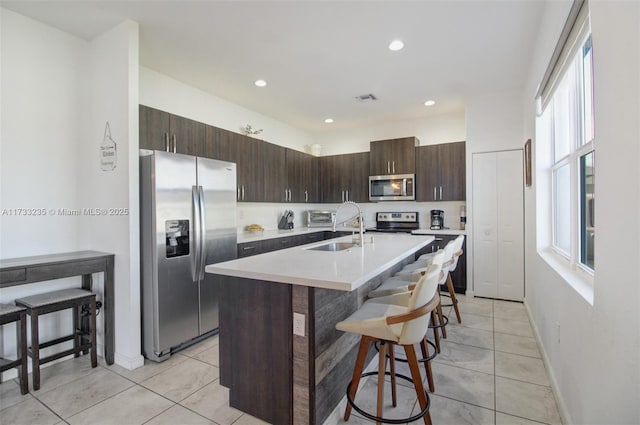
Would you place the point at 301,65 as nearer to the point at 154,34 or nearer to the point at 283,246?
the point at 154,34

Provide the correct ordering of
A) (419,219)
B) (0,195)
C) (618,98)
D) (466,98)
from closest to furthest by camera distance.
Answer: (618,98) → (0,195) → (466,98) → (419,219)

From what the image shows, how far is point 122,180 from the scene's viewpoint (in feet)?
8.34

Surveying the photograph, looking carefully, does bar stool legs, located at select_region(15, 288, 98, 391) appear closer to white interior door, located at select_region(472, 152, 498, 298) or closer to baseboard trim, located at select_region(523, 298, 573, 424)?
baseboard trim, located at select_region(523, 298, 573, 424)

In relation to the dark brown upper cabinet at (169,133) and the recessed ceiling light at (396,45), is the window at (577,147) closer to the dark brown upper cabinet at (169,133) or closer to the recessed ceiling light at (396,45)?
the recessed ceiling light at (396,45)

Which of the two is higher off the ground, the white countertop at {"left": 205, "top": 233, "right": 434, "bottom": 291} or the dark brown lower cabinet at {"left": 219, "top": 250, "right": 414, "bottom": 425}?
the white countertop at {"left": 205, "top": 233, "right": 434, "bottom": 291}

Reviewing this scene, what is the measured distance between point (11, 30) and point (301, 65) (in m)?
2.38

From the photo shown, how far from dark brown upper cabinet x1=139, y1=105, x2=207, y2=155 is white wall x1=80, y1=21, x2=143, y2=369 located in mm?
314

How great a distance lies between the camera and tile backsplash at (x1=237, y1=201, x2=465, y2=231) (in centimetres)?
468

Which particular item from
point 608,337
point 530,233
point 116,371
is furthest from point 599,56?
point 116,371

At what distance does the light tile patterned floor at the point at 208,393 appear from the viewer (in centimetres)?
185

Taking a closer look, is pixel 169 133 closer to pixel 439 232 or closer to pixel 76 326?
pixel 76 326

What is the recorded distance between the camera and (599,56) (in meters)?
1.13

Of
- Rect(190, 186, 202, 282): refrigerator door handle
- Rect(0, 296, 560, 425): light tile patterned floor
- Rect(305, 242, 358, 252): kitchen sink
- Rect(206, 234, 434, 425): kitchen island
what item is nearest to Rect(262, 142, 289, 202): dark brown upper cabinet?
Rect(190, 186, 202, 282): refrigerator door handle

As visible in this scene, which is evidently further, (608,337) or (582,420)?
(582,420)
